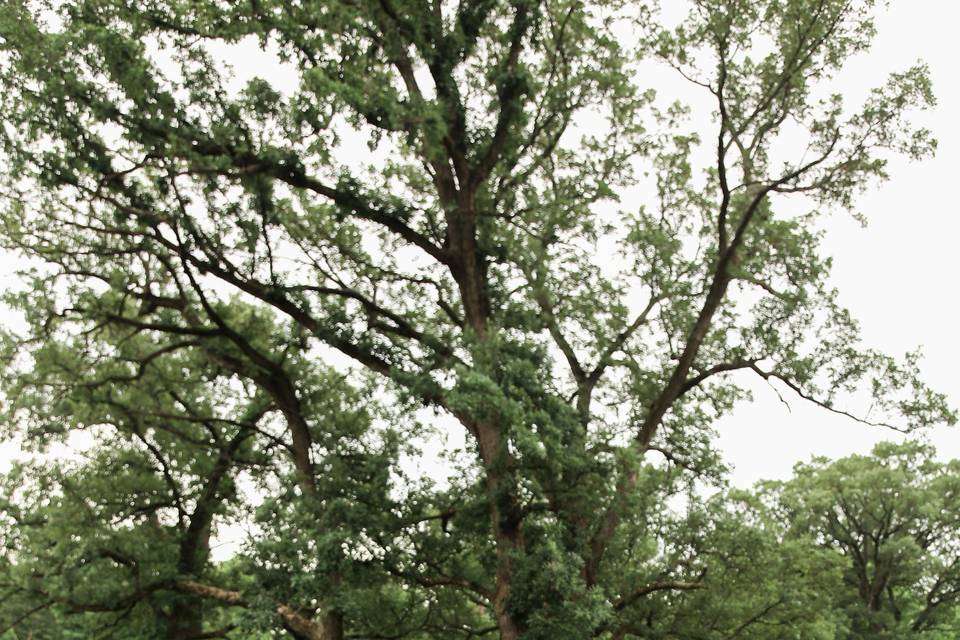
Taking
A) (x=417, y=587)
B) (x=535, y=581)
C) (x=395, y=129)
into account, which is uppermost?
(x=395, y=129)

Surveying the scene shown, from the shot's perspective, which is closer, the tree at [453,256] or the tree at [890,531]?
the tree at [453,256]

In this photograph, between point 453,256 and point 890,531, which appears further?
point 890,531

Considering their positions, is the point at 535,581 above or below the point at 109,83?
below

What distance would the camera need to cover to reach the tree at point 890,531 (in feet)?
89.5

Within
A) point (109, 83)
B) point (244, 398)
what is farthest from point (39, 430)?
point (109, 83)

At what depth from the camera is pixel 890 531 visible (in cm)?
2831

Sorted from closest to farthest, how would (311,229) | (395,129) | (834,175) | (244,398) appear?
1. (395,129)
2. (834,175)
3. (311,229)
4. (244,398)

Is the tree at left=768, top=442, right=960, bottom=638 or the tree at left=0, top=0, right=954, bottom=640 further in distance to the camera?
the tree at left=768, top=442, right=960, bottom=638

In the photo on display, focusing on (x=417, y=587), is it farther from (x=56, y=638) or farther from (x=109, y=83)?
(x=56, y=638)

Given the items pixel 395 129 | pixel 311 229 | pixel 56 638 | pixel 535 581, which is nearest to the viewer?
pixel 535 581

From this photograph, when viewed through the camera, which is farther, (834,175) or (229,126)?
(834,175)

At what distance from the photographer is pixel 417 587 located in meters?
13.9

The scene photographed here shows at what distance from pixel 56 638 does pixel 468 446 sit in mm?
21576

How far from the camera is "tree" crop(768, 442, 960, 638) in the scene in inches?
1073
